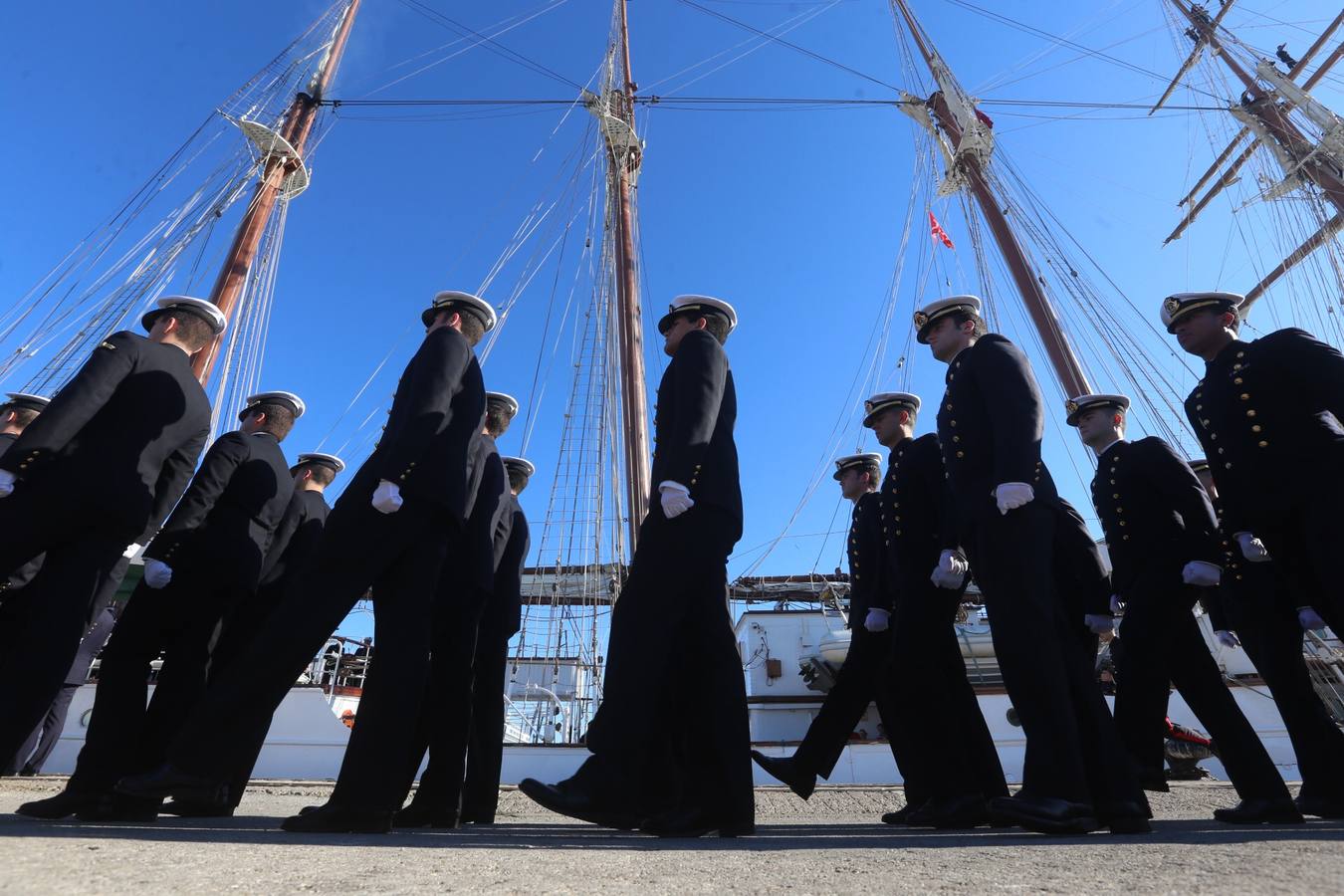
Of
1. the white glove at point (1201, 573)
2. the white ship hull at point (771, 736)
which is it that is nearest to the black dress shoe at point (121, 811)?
the white glove at point (1201, 573)

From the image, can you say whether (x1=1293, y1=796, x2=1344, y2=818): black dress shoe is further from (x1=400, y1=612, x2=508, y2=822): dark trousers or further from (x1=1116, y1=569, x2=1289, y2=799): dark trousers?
(x1=400, y1=612, x2=508, y2=822): dark trousers

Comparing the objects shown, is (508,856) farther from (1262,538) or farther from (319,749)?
(319,749)

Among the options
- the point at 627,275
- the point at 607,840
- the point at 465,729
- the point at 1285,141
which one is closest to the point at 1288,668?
the point at 607,840

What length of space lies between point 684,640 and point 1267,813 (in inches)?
103

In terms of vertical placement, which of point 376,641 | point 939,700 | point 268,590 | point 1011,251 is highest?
point 1011,251

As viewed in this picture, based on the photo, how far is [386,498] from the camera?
280 centimetres

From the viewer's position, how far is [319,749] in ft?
31.6

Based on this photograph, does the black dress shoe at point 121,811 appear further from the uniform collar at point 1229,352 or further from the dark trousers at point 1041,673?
the uniform collar at point 1229,352

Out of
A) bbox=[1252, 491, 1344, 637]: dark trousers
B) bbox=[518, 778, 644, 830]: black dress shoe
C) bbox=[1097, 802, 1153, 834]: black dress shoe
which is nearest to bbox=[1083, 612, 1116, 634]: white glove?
bbox=[1252, 491, 1344, 637]: dark trousers

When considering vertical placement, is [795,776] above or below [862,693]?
below

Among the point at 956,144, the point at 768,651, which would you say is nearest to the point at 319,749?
the point at 768,651

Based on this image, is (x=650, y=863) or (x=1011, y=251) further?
(x=1011, y=251)

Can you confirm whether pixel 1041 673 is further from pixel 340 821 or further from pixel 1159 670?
pixel 340 821

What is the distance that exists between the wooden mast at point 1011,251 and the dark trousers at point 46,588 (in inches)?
512
